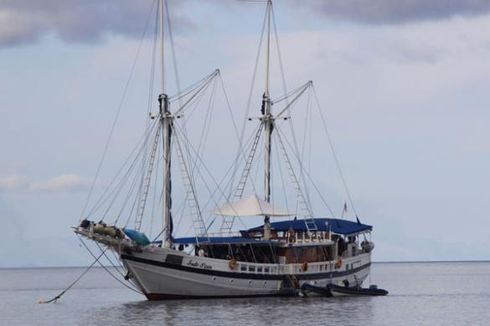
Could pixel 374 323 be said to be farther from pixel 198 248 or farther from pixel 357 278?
pixel 357 278

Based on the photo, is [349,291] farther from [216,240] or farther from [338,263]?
[216,240]

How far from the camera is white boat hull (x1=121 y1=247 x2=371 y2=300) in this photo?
85.0 m

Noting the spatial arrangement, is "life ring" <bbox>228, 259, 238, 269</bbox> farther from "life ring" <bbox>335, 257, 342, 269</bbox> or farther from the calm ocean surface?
"life ring" <bbox>335, 257, 342, 269</bbox>

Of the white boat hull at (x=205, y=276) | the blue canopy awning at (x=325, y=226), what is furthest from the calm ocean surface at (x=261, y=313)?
the blue canopy awning at (x=325, y=226)

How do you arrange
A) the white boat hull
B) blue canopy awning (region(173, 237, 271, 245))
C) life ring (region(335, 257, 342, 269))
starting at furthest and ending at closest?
life ring (region(335, 257, 342, 269))
blue canopy awning (region(173, 237, 271, 245))
the white boat hull

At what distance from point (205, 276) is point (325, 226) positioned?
16738 mm

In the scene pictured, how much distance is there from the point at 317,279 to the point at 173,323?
23.9 meters

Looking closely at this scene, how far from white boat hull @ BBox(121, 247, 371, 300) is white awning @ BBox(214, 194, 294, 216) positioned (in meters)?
5.32

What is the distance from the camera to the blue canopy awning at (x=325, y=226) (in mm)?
99688

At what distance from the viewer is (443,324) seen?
7888 cm

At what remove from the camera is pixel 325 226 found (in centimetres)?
10044

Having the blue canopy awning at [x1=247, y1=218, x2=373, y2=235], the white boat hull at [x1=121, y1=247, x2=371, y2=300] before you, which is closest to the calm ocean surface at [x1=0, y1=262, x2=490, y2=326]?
the white boat hull at [x1=121, y1=247, x2=371, y2=300]

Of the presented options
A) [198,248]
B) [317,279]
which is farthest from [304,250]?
[198,248]

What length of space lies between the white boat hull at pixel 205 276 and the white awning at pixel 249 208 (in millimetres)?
5322
